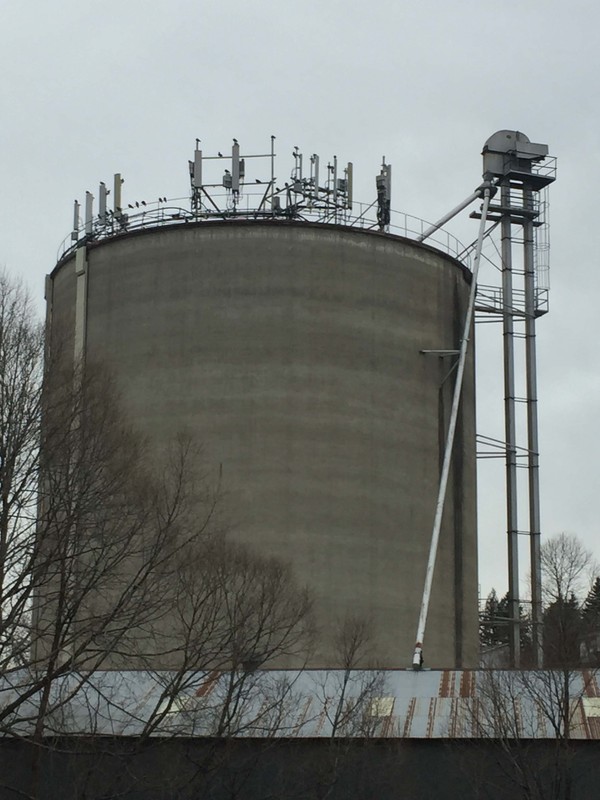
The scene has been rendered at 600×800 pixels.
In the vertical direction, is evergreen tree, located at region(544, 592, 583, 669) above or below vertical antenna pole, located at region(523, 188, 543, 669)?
below

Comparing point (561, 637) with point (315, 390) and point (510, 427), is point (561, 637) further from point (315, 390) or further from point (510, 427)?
point (510, 427)

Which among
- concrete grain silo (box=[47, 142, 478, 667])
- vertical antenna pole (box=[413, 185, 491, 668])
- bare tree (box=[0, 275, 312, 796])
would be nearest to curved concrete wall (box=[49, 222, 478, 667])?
concrete grain silo (box=[47, 142, 478, 667])

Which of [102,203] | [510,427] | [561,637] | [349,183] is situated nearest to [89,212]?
[102,203]

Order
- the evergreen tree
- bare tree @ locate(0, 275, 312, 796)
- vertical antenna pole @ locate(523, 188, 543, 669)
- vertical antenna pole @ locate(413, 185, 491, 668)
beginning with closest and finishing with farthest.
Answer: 1. bare tree @ locate(0, 275, 312, 796)
2. the evergreen tree
3. vertical antenna pole @ locate(413, 185, 491, 668)
4. vertical antenna pole @ locate(523, 188, 543, 669)

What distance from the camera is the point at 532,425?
5175cm

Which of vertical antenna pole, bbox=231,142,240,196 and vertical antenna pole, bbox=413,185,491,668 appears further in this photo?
vertical antenna pole, bbox=231,142,240,196

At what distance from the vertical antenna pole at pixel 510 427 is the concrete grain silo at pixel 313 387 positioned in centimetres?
246

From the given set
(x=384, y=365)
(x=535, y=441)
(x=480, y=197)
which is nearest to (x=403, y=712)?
(x=384, y=365)

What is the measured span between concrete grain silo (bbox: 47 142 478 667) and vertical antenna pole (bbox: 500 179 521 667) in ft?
8.08

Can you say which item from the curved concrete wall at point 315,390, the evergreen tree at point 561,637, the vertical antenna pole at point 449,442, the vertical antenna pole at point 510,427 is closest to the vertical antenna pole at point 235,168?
the curved concrete wall at point 315,390

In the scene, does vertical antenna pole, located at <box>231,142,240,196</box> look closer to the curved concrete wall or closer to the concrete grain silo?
the concrete grain silo

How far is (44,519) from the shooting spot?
29.2m

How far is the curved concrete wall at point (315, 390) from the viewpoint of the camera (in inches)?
1756

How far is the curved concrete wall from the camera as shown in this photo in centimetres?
4459
